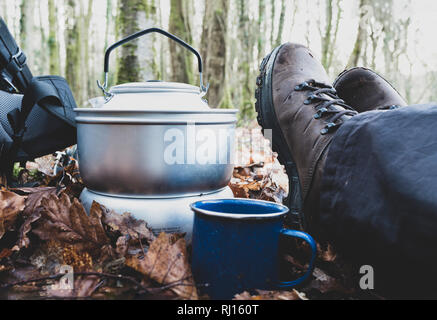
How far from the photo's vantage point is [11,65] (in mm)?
1628

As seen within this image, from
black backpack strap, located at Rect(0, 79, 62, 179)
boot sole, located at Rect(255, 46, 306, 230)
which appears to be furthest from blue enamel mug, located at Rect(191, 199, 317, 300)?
black backpack strap, located at Rect(0, 79, 62, 179)

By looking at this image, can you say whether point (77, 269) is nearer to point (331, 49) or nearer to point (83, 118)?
point (83, 118)

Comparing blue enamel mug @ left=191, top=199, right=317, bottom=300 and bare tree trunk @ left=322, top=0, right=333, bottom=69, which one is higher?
bare tree trunk @ left=322, top=0, right=333, bottom=69

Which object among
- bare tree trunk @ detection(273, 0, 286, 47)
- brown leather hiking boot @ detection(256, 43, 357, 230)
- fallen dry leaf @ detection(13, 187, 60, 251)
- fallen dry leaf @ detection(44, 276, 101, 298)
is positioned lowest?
fallen dry leaf @ detection(44, 276, 101, 298)

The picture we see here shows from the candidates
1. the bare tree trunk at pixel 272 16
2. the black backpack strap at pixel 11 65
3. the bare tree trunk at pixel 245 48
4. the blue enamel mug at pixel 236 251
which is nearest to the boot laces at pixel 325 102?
the blue enamel mug at pixel 236 251

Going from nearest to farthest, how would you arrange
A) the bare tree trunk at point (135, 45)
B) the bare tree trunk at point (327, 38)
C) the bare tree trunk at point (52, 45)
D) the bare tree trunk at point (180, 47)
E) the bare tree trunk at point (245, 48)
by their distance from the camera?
the bare tree trunk at point (135, 45), the bare tree trunk at point (180, 47), the bare tree trunk at point (52, 45), the bare tree trunk at point (245, 48), the bare tree trunk at point (327, 38)

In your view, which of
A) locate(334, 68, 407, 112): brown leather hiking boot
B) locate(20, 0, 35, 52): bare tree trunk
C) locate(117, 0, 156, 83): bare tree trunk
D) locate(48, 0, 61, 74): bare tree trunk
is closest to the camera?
locate(334, 68, 407, 112): brown leather hiking boot

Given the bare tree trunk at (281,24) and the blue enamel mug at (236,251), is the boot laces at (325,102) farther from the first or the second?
the bare tree trunk at (281,24)

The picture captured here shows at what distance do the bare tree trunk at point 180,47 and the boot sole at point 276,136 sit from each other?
6.21 metres

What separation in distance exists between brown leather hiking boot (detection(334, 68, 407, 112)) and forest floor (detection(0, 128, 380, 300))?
37.2 inches

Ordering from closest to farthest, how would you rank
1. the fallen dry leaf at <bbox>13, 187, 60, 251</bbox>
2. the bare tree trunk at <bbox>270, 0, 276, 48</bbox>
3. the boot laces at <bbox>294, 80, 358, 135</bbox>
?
the fallen dry leaf at <bbox>13, 187, 60, 251</bbox>, the boot laces at <bbox>294, 80, 358, 135</bbox>, the bare tree trunk at <bbox>270, 0, 276, 48</bbox>

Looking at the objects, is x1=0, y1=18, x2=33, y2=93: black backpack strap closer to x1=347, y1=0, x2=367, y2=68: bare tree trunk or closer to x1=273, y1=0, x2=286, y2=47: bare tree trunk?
x1=347, y1=0, x2=367, y2=68: bare tree trunk

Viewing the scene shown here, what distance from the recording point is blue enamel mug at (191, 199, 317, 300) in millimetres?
951

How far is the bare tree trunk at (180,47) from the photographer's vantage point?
790 centimetres
